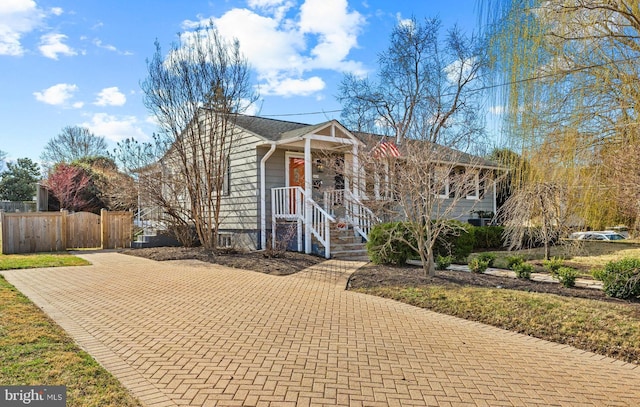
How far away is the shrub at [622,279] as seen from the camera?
21.2 feet

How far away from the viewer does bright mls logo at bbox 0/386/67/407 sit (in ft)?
11.1

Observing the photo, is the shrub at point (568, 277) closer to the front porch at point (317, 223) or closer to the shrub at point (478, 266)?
the shrub at point (478, 266)

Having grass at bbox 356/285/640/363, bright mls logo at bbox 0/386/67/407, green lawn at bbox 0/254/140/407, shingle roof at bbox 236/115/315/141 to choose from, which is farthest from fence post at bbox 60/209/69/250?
bright mls logo at bbox 0/386/67/407

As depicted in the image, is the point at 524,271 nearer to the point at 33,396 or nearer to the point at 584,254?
the point at 584,254

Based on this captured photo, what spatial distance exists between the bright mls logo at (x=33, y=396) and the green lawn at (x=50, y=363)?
0.06 meters

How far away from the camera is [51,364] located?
4.12 m

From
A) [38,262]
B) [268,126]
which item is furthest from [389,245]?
[38,262]

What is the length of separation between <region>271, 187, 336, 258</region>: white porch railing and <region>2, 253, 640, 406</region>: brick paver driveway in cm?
471

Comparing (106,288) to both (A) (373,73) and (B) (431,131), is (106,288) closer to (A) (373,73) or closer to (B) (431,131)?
(B) (431,131)

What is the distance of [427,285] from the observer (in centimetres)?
793

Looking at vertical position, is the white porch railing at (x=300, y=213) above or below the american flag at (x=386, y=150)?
below

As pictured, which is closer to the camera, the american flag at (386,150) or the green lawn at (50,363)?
the green lawn at (50,363)

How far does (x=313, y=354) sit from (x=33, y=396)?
8.38 feet

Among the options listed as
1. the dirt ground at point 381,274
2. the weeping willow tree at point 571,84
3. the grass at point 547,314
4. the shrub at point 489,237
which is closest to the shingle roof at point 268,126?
the dirt ground at point 381,274
